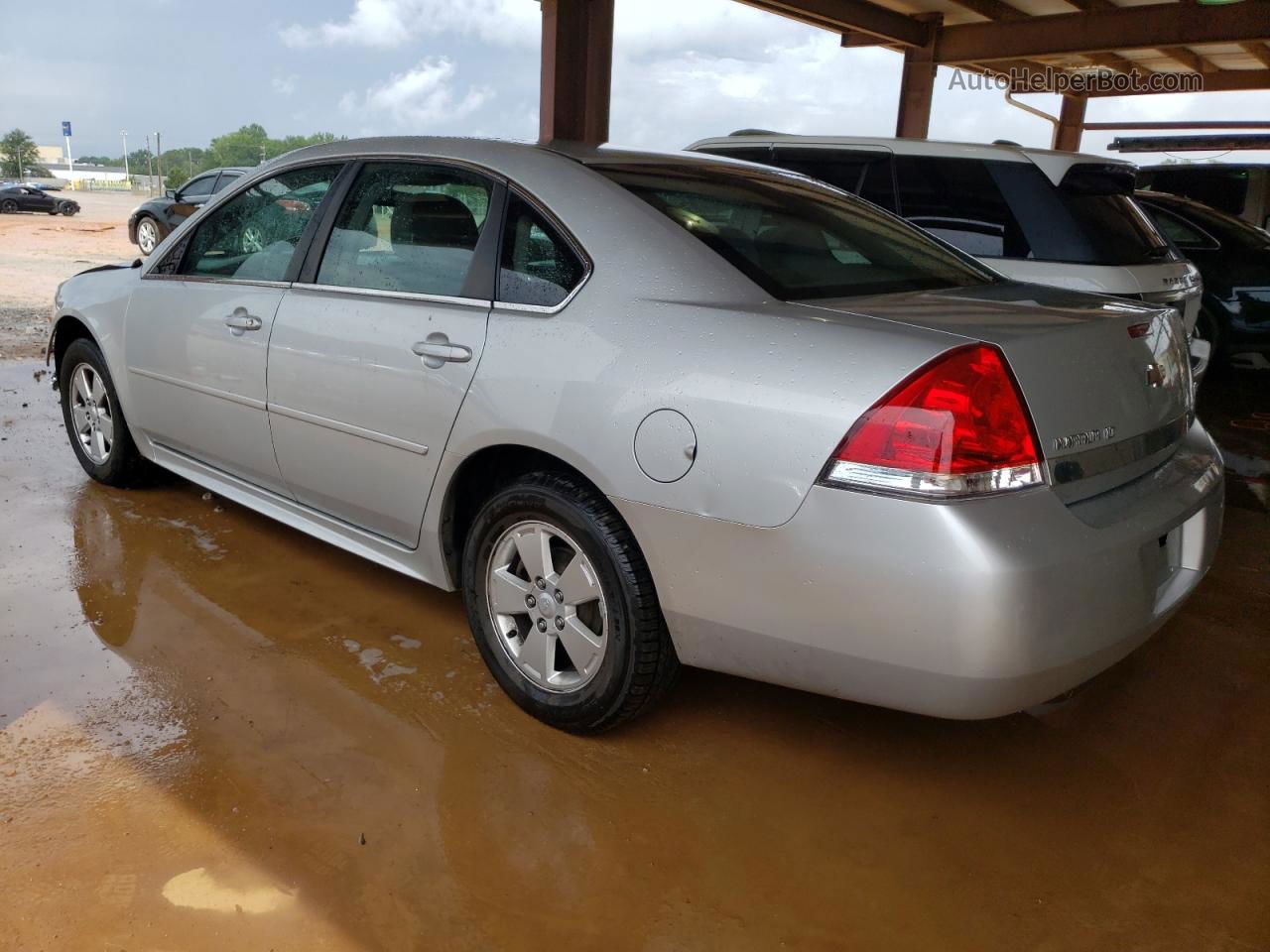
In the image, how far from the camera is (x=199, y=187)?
1605cm

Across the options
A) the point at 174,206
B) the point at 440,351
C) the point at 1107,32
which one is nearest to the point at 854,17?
the point at 1107,32

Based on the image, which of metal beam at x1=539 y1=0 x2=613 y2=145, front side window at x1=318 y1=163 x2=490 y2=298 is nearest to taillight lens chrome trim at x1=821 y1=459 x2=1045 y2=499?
front side window at x1=318 y1=163 x2=490 y2=298

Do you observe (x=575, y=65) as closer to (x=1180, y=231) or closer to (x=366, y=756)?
(x=1180, y=231)

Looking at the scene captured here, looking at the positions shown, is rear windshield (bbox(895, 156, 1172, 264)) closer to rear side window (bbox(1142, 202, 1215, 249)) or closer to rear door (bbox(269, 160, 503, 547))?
rear door (bbox(269, 160, 503, 547))

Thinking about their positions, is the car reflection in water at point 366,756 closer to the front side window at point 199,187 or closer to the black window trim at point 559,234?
the black window trim at point 559,234

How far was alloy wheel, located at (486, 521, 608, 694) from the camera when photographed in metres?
2.46

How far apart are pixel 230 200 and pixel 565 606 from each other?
2125 millimetres

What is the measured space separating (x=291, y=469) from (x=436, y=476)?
2.50 ft

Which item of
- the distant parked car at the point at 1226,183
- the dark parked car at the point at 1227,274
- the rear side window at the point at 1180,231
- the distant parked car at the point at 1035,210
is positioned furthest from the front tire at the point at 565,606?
the distant parked car at the point at 1226,183

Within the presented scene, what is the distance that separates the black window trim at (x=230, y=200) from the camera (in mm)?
3170

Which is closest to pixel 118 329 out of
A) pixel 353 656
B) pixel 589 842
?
pixel 353 656

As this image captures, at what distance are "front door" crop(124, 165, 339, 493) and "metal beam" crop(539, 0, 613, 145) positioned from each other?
4.89 m

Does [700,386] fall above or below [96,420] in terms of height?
above

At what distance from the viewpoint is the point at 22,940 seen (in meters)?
1.84
